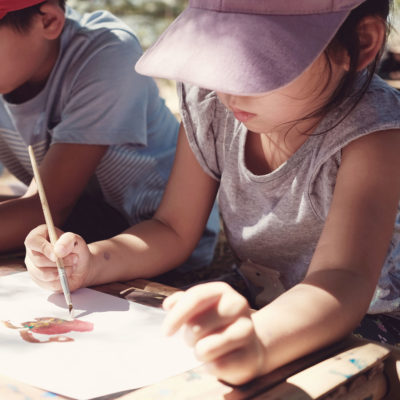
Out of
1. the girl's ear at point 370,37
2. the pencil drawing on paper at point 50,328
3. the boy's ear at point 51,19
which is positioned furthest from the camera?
the boy's ear at point 51,19

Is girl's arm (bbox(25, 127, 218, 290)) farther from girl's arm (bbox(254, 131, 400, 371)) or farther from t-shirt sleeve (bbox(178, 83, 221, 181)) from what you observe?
girl's arm (bbox(254, 131, 400, 371))

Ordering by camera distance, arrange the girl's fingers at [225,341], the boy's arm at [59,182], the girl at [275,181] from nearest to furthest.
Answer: the girl's fingers at [225,341] → the girl at [275,181] → the boy's arm at [59,182]

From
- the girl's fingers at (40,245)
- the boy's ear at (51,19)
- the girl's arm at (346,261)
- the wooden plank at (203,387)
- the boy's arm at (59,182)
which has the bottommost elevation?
the boy's arm at (59,182)

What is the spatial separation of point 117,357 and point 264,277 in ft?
1.64

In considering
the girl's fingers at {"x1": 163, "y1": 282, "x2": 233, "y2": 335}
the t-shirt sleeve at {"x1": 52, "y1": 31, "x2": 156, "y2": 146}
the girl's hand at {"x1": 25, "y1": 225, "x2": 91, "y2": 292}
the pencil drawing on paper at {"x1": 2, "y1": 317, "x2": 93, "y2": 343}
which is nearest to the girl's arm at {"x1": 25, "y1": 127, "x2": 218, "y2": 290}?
the girl's hand at {"x1": 25, "y1": 225, "x2": 91, "y2": 292}

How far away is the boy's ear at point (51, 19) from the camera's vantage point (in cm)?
146

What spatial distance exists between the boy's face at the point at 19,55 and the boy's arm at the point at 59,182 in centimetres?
20

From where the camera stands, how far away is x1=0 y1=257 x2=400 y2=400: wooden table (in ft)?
2.15

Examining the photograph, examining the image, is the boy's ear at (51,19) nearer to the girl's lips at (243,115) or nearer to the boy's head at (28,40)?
the boy's head at (28,40)

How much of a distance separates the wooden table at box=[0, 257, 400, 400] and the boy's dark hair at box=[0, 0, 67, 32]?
0.93 m

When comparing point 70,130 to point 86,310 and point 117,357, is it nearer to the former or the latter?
point 86,310

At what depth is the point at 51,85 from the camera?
1.55 metres

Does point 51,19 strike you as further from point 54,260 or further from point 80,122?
point 54,260

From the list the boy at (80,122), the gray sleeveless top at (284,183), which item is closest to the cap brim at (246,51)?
the gray sleeveless top at (284,183)
